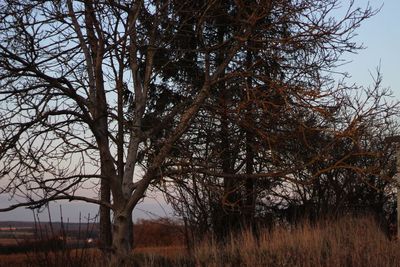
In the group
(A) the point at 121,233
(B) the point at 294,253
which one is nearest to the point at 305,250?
(B) the point at 294,253

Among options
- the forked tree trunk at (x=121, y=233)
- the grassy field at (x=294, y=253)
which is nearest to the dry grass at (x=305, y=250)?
the grassy field at (x=294, y=253)

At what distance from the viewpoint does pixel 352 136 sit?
33.6 ft

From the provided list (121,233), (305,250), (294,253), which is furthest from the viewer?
(121,233)

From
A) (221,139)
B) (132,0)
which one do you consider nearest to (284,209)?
(221,139)

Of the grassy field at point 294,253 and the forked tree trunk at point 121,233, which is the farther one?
the forked tree trunk at point 121,233

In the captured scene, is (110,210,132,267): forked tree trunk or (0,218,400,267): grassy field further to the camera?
(110,210,132,267): forked tree trunk

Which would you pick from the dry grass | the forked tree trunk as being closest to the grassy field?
the dry grass

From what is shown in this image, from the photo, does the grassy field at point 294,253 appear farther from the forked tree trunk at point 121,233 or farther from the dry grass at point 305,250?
the forked tree trunk at point 121,233

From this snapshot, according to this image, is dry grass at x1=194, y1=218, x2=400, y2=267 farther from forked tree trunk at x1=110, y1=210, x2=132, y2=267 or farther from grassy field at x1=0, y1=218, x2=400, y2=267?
forked tree trunk at x1=110, y1=210, x2=132, y2=267

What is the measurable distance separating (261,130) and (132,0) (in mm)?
3254

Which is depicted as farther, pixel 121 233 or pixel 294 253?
pixel 121 233

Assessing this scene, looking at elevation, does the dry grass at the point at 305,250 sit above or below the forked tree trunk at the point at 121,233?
below

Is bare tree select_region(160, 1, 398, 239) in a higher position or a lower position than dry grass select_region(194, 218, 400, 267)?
higher

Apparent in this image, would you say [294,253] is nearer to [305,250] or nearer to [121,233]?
[305,250]
